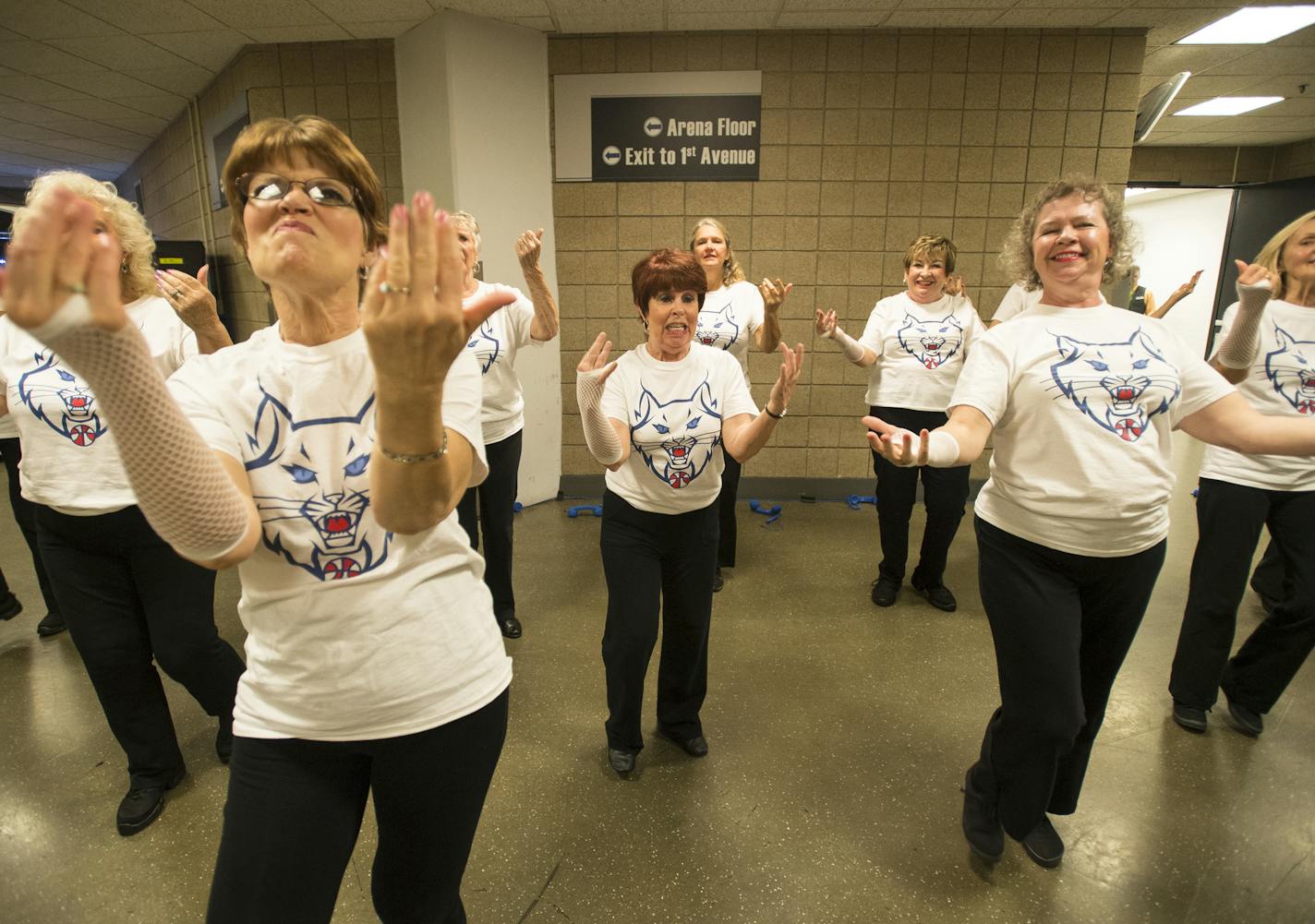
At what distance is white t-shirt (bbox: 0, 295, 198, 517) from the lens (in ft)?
5.36

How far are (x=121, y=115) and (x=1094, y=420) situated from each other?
7866 millimetres

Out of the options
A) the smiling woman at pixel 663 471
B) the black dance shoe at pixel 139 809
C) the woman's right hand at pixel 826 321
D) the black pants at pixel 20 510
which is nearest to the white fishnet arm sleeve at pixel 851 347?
the woman's right hand at pixel 826 321

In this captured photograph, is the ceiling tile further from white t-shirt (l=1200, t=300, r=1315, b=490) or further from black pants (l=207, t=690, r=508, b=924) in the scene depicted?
white t-shirt (l=1200, t=300, r=1315, b=490)

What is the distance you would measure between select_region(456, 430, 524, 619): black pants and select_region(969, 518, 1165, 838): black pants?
5.92ft

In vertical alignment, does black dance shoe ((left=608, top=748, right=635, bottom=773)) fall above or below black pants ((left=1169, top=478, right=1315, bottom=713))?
below

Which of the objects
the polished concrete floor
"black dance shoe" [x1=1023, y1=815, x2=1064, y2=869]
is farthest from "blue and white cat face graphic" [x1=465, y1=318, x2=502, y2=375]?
"black dance shoe" [x1=1023, y1=815, x2=1064, y2=869]

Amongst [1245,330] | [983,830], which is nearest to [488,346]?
[983,830]

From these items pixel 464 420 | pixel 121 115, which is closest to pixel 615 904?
pixel 464 420

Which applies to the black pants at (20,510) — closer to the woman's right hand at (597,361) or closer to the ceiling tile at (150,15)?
the woman's right hand at (597,361)

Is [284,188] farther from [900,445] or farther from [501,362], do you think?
[501,362]

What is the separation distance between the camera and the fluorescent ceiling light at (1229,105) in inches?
218

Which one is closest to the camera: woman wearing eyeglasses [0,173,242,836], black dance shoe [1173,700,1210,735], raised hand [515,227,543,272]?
woman wearing eyeglasses [0,173,242,836]

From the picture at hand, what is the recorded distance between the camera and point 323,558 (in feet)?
2.90

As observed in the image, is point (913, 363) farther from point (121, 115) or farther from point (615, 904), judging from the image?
point (121, 115)
